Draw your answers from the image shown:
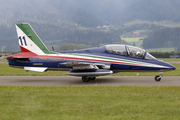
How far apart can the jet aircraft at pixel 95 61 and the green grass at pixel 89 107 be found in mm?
5359

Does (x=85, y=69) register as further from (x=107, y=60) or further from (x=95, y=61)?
(x=107, y=60)

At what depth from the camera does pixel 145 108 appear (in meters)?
7.66

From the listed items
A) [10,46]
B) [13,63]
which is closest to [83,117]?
[13,63]

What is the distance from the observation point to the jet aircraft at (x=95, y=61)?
15297 millimetres

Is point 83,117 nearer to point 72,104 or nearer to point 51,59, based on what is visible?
point 72,104

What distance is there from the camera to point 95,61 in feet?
51.4

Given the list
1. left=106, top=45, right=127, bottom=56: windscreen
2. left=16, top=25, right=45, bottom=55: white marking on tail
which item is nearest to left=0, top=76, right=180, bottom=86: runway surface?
left=106, top=45, right=127, bottom=56: windscreen

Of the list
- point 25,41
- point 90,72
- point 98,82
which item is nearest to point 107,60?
→ point 90,72

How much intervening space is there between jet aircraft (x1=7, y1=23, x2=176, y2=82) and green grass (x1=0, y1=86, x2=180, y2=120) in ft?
17.6

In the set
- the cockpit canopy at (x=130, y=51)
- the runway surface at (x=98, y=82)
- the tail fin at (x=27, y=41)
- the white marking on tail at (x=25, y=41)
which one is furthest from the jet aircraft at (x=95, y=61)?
the runway surface at (x=98, y=82)

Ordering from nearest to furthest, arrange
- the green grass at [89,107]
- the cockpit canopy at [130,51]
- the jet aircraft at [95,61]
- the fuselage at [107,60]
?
the green grass at [89,107] < the jet aircraft at [95,61] < the fuselage at [107,60] < the cockpit canopy at [130,51]

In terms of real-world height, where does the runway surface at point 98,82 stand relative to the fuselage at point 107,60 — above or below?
below

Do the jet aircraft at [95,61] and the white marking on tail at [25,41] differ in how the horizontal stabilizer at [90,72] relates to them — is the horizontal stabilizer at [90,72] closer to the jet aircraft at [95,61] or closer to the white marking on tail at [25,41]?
the jet aircraft at [95,61]

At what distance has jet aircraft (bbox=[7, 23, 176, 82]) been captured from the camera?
15.3 meters
